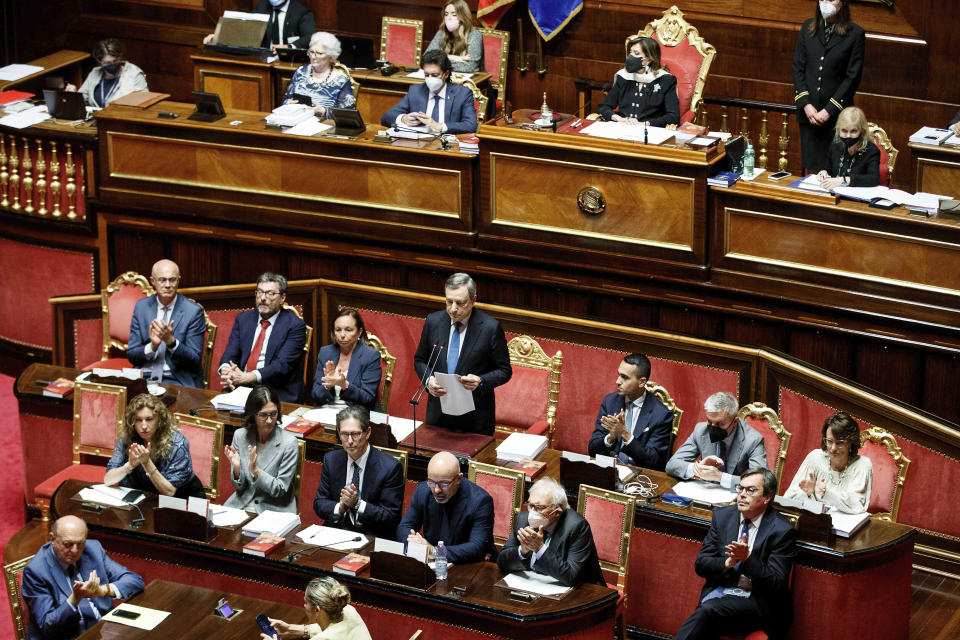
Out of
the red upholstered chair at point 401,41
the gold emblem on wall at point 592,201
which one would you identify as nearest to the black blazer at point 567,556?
the gold emblem on wall at point 592,201

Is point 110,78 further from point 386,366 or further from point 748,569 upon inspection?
point 748,569

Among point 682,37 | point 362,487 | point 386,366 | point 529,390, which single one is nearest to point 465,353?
point 529,390

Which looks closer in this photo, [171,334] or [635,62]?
[171,334]

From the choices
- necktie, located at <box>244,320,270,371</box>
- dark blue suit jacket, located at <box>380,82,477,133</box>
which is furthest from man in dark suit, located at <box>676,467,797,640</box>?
dark blue suit jacket, located at <box>380,82,477,133</box>

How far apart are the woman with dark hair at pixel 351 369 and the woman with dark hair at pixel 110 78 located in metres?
3.22

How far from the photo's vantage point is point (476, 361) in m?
6.91

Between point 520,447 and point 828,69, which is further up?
point 828,69

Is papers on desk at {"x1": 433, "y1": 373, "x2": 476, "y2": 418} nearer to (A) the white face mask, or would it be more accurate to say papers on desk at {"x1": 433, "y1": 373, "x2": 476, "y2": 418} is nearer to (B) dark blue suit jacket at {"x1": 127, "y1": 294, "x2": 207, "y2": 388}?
(B) dark blue suit jacket at {"x1": 127, "y1": 294, "x2": 207, "y2": 388}

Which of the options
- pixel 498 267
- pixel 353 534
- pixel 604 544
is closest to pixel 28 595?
pixel 353 534

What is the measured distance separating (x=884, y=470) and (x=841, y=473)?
1.22ft

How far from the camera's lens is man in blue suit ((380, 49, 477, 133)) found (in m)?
8.36

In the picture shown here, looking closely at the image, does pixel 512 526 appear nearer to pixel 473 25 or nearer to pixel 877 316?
pixel 877 316

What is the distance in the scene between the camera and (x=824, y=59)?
8250 millimetres

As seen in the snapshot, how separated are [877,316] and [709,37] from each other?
10.8 ft
